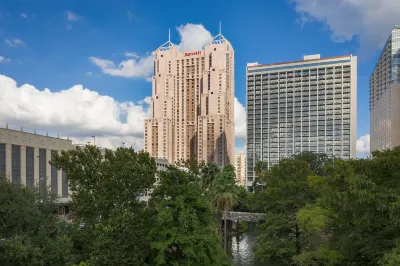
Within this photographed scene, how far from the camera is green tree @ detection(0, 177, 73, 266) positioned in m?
17.0

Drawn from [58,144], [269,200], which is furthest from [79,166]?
[58,144]

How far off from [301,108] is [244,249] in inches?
3512

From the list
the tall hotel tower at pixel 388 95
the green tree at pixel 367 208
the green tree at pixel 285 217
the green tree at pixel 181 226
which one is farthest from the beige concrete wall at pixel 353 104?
the green tree at pixel 181 226

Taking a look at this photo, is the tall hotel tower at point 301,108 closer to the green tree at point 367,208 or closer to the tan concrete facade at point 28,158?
the tan concrete facade at point 28,158

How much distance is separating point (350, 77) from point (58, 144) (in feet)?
348

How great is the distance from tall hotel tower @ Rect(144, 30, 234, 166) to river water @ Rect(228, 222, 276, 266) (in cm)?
8512

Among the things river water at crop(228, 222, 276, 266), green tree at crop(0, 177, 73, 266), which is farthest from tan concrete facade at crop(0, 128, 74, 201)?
river water at crop(228, 222, 276, 266)

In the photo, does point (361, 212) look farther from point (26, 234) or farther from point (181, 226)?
point (26, 234)

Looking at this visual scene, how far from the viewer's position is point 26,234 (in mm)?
18516

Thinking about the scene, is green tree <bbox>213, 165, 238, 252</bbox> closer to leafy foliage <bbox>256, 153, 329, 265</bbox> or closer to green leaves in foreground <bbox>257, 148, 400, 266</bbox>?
leafy foliage <bbox>256, 153, 329, 265</bbox>

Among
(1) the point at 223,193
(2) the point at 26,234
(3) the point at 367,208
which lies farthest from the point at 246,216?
(3) the point at 367,208

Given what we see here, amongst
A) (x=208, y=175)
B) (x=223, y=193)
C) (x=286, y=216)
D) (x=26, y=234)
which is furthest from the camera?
(x=208, y=175)

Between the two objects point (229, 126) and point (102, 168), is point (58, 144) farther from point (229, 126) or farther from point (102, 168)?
point (229, 126)

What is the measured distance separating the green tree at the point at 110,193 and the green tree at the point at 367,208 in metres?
11.5
